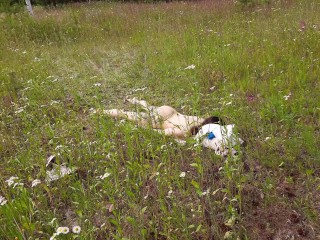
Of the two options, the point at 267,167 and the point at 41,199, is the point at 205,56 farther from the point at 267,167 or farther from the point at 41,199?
the point at 41,199

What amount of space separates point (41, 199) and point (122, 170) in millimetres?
737

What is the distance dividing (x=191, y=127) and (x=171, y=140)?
0.26 m

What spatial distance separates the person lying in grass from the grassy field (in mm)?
117

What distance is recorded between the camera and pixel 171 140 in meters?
3.51

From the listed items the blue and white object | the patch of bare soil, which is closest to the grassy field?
the patch of bare soil

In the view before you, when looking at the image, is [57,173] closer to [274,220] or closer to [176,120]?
[176,120]

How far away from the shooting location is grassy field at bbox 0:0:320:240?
2549 mm

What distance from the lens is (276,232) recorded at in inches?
94.2

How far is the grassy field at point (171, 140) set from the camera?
2.55 m

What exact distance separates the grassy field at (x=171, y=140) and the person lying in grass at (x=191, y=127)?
12 centimetres

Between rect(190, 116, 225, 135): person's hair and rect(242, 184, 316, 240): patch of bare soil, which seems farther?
rect(190, 116, 225, 135): person's hair

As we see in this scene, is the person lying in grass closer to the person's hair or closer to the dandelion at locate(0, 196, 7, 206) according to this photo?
the person's hair

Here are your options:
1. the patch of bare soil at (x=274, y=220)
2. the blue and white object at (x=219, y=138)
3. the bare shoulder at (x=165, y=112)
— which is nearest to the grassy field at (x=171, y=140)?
the patch of bare soil at (x=274, y=220)

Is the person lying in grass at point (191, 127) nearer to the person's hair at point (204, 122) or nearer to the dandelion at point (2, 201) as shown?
the person's hair at point (204, 122)
